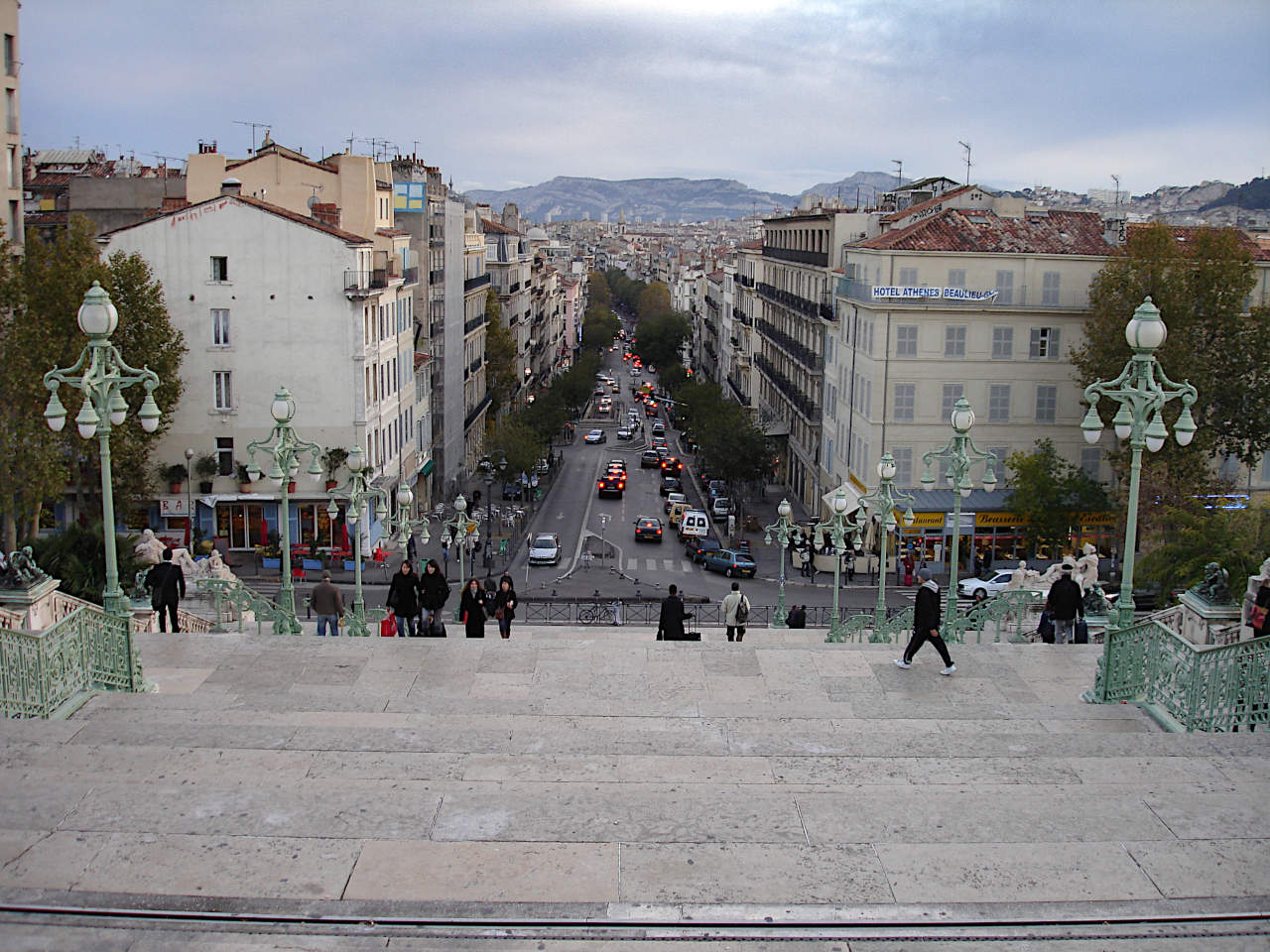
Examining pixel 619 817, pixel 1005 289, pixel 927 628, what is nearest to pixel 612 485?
pixel 1005 289

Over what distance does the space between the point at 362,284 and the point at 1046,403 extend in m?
24.9

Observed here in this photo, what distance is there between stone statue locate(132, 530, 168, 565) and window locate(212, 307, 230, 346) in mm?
12222

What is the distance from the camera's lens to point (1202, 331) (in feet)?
140

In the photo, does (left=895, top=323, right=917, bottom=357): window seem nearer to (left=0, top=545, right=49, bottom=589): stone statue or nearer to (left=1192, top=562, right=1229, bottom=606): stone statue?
(left=1192, top=562, right=1229, bottom=606): stone statue

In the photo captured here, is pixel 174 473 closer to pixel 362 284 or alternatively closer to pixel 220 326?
pixel 220 326

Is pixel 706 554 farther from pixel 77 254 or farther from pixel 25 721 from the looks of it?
pixel 25 721

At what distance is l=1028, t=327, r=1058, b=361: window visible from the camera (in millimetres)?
46531

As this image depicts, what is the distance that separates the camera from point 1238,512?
3559 cm

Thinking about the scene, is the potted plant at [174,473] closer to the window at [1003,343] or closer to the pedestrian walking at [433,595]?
the pedestrian walking at [433,595]

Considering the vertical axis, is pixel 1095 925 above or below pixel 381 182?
below

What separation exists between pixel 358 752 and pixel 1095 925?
20.9 feet

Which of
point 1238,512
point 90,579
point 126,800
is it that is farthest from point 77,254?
point 1238,512

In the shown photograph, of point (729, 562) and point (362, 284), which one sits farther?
point (729, 562)

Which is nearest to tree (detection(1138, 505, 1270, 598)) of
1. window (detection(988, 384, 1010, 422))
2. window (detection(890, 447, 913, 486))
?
window (detection(988, 384, 1010, 422))
